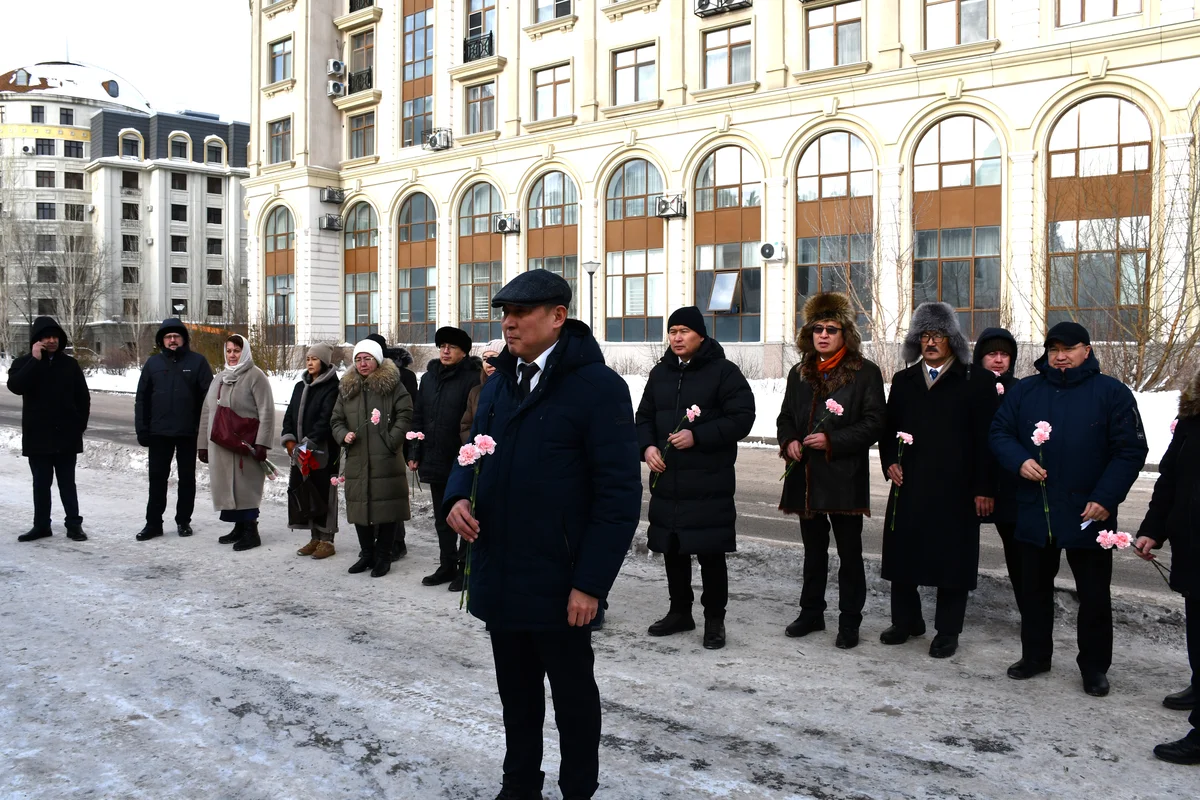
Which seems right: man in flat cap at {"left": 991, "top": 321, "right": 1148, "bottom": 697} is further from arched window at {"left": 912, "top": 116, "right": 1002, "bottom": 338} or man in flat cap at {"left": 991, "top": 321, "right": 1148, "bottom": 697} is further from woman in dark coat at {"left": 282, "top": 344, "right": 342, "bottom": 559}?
arched window at {"left": 912, "top": 116, "right": 1002, "bottom": 338}

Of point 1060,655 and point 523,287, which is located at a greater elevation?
point 523,287

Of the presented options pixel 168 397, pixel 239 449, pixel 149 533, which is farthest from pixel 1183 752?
pixel 168 397

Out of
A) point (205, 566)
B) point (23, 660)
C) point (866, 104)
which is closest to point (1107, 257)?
point (866, 104)

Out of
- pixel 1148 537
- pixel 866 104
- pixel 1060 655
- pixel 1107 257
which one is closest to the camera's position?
pixel 1148 537

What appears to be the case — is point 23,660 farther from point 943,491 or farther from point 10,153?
point 10,153

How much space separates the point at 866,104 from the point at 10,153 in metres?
80.2

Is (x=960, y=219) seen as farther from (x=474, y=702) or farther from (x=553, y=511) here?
(x=553, y=511)

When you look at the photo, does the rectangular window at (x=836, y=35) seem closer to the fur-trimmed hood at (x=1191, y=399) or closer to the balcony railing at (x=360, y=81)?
the balcony railing at (x=360, y=81)

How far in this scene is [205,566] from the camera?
25.9 feet

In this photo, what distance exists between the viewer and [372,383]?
25.9ft

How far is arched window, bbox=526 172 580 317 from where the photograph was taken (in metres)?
37.5

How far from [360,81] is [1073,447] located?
44445mm

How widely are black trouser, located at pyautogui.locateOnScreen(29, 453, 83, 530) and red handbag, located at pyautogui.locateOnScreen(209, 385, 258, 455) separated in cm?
136

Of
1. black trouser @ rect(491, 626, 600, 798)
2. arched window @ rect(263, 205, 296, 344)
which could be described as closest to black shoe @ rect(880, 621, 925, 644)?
black trouser @ rect(491, 626, 600, 798)
